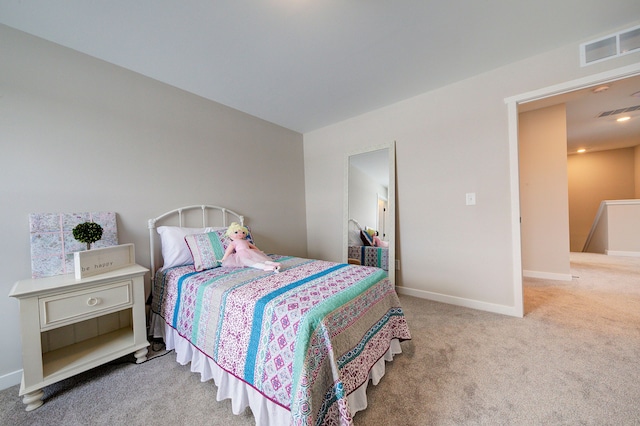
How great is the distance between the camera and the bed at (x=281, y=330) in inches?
41.5

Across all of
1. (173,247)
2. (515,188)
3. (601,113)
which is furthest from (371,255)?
(601,113)

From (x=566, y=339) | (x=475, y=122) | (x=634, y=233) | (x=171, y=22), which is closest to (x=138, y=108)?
(x=171, y=22)

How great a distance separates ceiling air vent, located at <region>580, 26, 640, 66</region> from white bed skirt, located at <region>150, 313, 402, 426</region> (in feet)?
9.02

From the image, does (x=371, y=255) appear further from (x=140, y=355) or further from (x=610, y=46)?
(x=610, y=46)

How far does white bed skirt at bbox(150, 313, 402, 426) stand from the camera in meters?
1.13

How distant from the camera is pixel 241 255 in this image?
80.0 inches

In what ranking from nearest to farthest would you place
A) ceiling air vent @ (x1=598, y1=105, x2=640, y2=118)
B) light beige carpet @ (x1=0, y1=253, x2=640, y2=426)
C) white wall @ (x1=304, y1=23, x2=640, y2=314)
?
1. light beige carpet @ (x1=0, y1=253, x2=640, y2=426)
2. white wall @ (x1=304, y1=23, x2=640, y2=314)
3. ceiling air vent @ (x1=598, y1=105, x2=640, y2=118)

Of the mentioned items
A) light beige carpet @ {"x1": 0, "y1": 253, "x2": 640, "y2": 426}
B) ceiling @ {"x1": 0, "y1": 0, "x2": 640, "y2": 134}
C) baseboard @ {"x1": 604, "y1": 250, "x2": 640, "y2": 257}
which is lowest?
light beige carpet @ {"x1": 0, "y1": 253, "x2": 640, "y2": 426}

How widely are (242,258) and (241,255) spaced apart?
0.03m

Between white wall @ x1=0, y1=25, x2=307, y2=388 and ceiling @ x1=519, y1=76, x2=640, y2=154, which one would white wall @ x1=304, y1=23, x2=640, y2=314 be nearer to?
ceiling @ x1=519, y1=76, x2=640, y2=154

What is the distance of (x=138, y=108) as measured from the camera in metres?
2.13

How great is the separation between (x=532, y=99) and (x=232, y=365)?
3181 millimetres

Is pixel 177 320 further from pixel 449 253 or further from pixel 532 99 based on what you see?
pixel 532 99

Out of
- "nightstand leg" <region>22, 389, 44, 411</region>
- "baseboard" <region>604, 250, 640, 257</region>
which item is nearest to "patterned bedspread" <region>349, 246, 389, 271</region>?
"nightstand leg" <region>22, 389, 44, 411</region>
